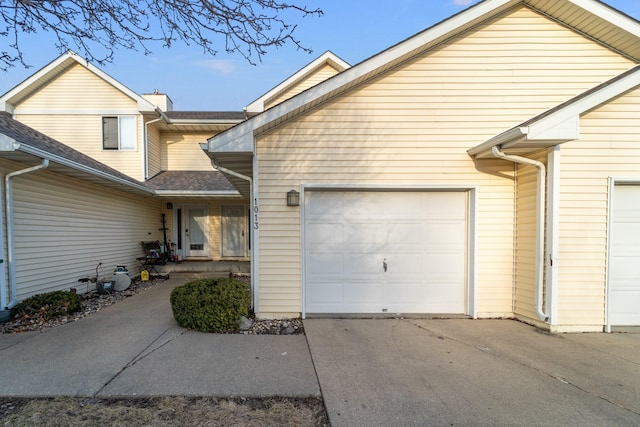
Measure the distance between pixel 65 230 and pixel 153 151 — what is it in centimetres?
512

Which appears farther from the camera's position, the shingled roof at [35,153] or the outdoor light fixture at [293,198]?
the outdoor light fixture at [293,198]

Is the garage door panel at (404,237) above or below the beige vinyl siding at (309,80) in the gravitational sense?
below

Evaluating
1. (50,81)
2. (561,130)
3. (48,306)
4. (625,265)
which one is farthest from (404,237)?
(50,81)

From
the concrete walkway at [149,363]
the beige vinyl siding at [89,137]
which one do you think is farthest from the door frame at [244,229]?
the concrete walkway at [149,363]

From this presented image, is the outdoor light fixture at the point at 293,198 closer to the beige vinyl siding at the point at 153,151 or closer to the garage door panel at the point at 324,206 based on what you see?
the garage door panel at the point at 324,206

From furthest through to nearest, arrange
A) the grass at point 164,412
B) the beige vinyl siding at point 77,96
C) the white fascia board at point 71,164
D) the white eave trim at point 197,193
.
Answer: the beige vinyl siding at point 77,96 → the white eave trim at point 197,193 → the white fascia board at point 71,164 → the grass at point 164,412

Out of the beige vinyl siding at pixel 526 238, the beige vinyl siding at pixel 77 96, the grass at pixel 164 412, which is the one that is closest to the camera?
the grass at pixel 164 412

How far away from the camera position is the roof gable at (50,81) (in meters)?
10.0

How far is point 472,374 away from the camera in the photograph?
137 inches

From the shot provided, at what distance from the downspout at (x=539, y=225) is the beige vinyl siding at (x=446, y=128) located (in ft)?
1.68

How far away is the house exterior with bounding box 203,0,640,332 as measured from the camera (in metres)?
5.21

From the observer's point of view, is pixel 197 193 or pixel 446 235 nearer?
pixel 446 235

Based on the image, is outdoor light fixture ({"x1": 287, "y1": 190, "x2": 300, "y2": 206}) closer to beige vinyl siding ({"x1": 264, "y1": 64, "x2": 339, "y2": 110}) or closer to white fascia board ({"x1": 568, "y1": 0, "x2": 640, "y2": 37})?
white fascia board ({"x1": 568, "y1": 0, "x2": 640, "y2": 37})

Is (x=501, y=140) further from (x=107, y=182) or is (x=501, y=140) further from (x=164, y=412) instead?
(x=107, y=182)
